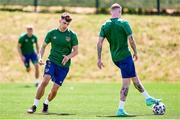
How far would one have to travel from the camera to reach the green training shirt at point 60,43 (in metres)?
17.0

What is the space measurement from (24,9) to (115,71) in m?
9.60

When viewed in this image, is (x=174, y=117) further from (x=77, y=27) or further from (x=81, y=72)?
(x=77, y=27)

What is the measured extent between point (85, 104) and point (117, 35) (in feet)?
11.8

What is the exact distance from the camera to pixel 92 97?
72.8 feet

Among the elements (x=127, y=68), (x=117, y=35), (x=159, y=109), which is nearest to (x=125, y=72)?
(x=127, y=68)

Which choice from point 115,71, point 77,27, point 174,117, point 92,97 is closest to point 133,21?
point 77,27

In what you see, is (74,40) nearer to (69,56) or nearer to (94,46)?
(69,56)

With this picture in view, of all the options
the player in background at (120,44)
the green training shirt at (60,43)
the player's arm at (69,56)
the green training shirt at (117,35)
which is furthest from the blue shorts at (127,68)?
the green training shirt at (60,43)

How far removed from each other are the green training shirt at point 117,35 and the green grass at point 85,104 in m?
1.41

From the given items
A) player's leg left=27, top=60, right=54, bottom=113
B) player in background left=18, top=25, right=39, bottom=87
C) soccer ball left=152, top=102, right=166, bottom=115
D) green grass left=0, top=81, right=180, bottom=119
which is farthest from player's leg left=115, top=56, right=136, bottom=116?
player in background left=18, top=25, right=39, bottom=87

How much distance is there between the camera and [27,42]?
28156 millimetres

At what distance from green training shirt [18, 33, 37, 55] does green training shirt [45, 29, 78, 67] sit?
10.9m

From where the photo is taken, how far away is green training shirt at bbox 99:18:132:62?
1638 cm

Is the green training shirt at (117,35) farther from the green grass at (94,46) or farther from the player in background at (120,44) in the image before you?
the green grass at (94,46)
